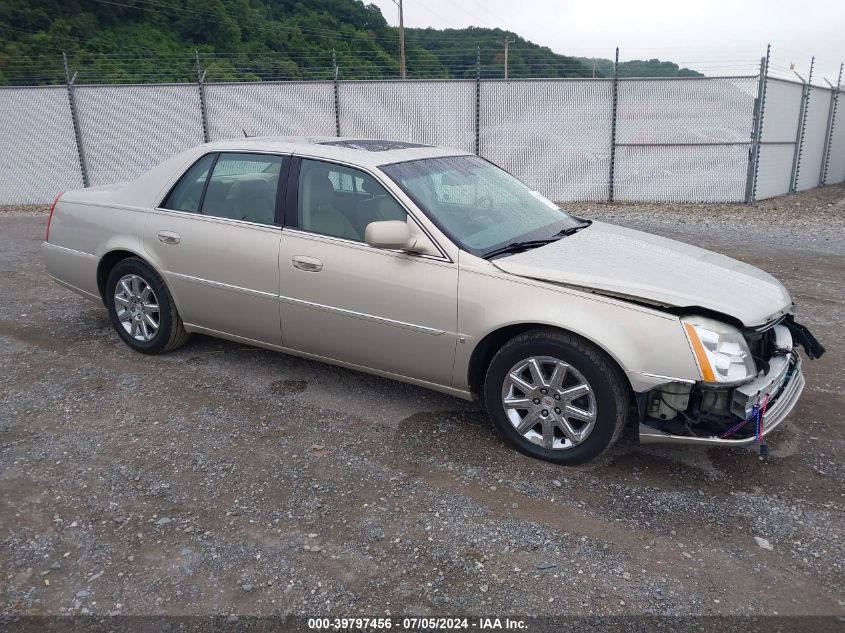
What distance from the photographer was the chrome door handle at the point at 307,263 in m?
4.09

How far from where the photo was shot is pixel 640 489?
11.1ft

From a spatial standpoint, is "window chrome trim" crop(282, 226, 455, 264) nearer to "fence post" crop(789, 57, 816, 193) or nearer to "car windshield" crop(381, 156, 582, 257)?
"car windshield" crop(381, 156, 582, 257)

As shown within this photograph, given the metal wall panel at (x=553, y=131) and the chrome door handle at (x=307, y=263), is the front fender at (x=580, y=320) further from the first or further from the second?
the metal wall panel at (x=553, y=131)

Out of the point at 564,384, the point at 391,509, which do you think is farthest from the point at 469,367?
the point at 391,509

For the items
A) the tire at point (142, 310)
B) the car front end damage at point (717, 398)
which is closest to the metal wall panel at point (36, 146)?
the tire at point (142, 310)

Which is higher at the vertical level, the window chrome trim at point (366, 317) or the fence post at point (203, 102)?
the fence post at point (203, 102)

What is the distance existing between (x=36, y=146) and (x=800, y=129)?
632 inches

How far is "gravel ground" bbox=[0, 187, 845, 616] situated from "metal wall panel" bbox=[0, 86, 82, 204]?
1094 cm

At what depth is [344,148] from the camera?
439cm

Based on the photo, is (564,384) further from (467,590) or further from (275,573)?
(275,573)

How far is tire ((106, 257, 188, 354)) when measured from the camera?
16.1 ft

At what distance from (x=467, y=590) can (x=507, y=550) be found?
0.32 meters

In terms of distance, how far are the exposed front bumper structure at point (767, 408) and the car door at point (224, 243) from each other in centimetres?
240

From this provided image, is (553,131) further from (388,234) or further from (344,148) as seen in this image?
(388,234)
